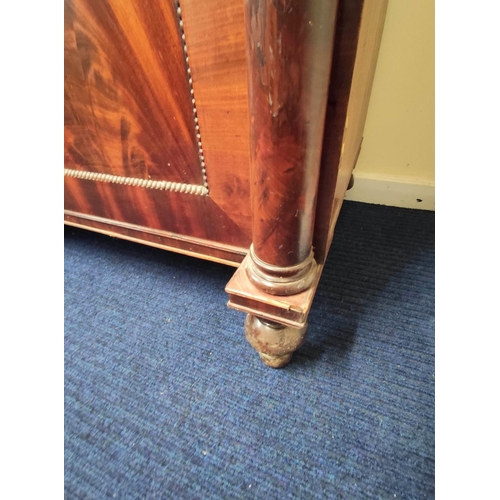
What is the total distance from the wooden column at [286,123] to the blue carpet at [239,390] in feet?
0.67

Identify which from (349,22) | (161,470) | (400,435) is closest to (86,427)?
(161,470)

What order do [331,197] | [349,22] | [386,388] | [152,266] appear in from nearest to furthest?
[349,22], [331,197], [386,388], [152,266]

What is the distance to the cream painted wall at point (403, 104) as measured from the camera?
72 cm

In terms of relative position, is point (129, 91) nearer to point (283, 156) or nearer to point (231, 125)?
point (231, 125)

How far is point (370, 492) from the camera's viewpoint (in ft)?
1.35

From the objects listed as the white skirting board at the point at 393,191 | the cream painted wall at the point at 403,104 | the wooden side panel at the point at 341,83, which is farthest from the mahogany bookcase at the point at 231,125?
the white skirting board at the point at 393,191

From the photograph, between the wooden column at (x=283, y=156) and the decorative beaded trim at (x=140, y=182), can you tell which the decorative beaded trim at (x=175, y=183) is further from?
the wooden column at (x=283, y=156)

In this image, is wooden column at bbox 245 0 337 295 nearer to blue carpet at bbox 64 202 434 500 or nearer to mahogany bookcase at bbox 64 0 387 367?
mahogany bookcase at bbox 64 0 387 367

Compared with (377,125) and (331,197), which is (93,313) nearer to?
(331,197)

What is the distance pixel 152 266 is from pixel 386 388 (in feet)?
1.80

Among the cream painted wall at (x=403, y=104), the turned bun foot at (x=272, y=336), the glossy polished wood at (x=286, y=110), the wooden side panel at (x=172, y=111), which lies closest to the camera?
the glossy polished wood at (x=286, y=110)

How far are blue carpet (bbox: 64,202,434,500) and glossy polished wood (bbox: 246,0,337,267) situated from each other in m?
0.26

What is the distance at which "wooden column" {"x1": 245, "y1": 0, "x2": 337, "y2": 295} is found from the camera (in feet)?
0.83

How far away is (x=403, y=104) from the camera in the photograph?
0.82 metres
